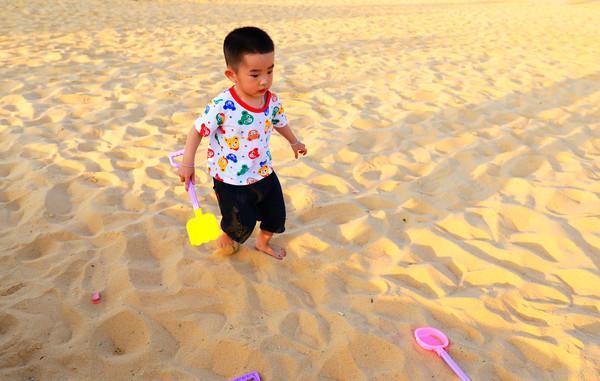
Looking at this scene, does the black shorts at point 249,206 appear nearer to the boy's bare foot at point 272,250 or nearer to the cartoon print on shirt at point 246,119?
the boy's bare foot at point 272,250

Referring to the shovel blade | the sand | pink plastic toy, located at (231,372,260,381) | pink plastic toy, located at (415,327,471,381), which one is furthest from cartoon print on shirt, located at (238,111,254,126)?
pink plastic toy, located at (415,327,471,381)

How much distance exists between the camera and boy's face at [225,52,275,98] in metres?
1.82

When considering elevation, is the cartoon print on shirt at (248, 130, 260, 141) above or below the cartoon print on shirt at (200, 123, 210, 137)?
below

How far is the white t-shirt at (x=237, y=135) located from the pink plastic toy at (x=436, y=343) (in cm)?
102

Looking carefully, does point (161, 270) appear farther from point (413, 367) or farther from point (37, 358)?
point (413, 367)

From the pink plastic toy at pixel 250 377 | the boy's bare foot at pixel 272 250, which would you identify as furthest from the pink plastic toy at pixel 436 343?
the boy's bare foot at pixel 272 250

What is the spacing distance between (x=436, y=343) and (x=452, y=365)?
122 millimetres

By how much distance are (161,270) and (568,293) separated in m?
2.03

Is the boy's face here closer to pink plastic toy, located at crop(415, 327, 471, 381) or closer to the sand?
the sand

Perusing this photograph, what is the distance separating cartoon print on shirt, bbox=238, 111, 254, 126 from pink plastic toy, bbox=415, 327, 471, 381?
1.19 meters

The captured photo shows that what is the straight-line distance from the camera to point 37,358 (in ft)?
5.57

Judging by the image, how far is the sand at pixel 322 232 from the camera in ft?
5.93

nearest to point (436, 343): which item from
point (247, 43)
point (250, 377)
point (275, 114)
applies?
point (250, 377)

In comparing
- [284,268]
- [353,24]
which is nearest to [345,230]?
[284,268]
